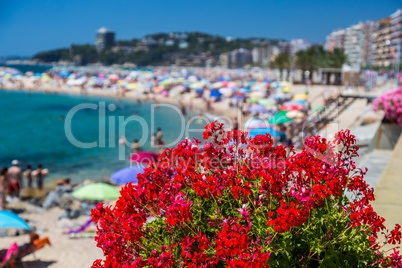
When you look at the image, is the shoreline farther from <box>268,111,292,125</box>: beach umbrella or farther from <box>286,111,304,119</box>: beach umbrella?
<box>268,111,292,125</box>: beach umbrella

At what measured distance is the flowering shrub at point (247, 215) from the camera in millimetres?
2098

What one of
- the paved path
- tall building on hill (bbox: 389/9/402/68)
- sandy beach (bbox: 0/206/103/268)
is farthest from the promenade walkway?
tall building on hill (bbox: 389/9/402/68)

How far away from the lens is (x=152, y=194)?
A: 7.88 ft

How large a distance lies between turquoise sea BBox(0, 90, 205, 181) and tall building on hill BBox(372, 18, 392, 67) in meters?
79.8

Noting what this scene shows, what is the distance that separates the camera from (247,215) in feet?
7.15

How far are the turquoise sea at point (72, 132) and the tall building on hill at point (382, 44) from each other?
79.8 m

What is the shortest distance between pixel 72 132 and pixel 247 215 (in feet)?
126

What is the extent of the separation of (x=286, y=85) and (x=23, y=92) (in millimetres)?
45952

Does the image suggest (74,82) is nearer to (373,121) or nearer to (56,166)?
(56,166)

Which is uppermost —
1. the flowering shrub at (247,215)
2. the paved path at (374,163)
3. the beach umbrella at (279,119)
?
the flowering shrub at (247,215)

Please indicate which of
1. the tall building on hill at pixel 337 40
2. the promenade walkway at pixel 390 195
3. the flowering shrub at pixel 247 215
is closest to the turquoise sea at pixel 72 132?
the promenade walkway at pixel 390 195

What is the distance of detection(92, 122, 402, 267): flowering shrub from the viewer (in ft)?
6.88

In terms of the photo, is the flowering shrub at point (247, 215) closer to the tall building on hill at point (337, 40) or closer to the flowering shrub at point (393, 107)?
the flowering shrub at point (393, 107)

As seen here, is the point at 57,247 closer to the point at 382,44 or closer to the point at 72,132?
the point at 72,132
